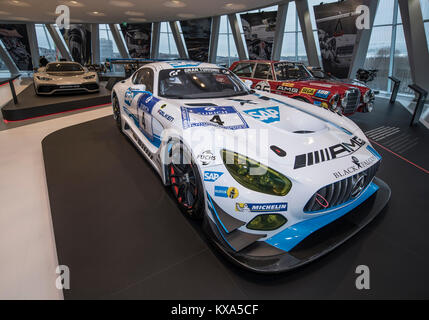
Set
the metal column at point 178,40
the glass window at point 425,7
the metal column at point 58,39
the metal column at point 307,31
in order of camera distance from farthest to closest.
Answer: the metal column at point 58,39 → the metal column at point 178,40 → the metal column at point 307,31 → the glass window at point 425,7

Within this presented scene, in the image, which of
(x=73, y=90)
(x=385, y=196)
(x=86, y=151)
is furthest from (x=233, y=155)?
(x=73, y=90)

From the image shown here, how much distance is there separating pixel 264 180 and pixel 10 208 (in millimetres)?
2456

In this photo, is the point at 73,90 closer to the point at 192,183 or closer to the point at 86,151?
the point at 86,151

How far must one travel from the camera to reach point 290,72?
532 cm

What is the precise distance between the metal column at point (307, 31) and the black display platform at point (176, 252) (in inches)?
391

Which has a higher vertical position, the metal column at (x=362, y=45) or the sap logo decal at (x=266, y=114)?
the metal column at (x=362, y=45)

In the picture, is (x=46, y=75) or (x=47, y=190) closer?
(x=47, y=190)

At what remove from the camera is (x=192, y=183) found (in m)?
1.93

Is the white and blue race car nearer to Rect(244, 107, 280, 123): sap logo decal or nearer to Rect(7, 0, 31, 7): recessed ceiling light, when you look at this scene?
Rect(244, 107, 280, 123): sap logo decal

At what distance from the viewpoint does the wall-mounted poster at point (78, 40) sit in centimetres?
1722

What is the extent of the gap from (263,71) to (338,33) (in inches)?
255

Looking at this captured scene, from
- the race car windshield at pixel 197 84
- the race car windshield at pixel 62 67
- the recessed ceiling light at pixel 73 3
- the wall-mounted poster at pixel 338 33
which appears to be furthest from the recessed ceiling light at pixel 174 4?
the race car windshield at pixel 197 84

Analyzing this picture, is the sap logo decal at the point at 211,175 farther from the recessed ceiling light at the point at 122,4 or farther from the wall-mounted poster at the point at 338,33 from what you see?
the recessed ceiling light at the point at 122,4

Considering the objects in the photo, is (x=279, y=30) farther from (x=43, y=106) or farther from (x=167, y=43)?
(x=43, y=106)
